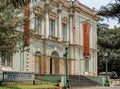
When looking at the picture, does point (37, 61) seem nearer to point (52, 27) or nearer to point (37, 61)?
point (37, 61)

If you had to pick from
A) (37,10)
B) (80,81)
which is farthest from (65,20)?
(37,10)

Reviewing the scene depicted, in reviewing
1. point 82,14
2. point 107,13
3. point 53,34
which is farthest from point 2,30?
point 82,14

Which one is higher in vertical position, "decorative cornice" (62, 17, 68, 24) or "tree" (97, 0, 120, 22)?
"decorative cornice" (62, 17, 68, 24)

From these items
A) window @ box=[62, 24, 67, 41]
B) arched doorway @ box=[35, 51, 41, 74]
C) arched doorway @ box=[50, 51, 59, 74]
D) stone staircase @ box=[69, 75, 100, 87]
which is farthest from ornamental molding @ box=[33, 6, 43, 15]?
window @ box=[62, 24, 67, 41]

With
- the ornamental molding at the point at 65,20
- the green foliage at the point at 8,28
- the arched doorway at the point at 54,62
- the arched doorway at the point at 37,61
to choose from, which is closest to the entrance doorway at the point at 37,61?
the arched doorway at the point at 37,61

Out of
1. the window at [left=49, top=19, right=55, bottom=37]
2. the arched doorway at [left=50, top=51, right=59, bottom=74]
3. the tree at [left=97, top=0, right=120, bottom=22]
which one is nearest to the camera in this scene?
the tree at [left=97, top=0, right=120, bottom=22]

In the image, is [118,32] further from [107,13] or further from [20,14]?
[20,14]

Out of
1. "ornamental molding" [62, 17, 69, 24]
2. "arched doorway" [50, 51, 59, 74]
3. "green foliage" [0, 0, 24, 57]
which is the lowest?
"arched doorway" [50, 51, 59, 74]

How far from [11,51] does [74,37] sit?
3093 cm

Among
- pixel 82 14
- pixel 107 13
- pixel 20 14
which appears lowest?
pixel 107 13

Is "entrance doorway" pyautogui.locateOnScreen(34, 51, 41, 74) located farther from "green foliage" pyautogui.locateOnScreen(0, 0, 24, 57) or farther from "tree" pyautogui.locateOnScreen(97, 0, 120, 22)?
"tree" pyautogui.locateOnScreen(97, 0, 120, 22)

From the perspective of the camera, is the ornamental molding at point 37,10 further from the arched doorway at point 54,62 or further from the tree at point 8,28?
the arched doorway at point 54,62

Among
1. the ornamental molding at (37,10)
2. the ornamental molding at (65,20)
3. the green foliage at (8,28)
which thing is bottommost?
the green foliage at (8,28)

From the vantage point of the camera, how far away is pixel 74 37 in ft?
191
